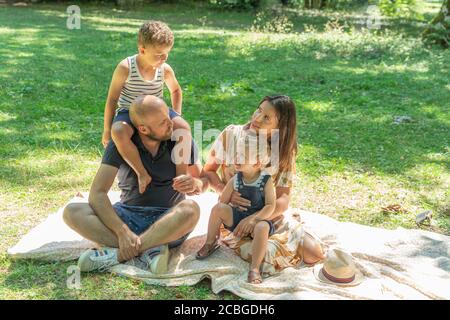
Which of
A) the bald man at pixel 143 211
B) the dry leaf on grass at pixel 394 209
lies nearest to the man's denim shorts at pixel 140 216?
the bald man at pixel 143 211

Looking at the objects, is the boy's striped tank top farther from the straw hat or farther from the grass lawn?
the straw hat

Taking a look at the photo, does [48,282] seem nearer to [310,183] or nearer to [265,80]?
[310,183]

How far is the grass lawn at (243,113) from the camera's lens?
4.40 metres

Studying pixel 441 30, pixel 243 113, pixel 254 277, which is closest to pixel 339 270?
pixel 254 277

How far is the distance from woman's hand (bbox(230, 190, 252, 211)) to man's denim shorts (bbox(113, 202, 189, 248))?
423 millimetres

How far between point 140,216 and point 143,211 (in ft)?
0.12

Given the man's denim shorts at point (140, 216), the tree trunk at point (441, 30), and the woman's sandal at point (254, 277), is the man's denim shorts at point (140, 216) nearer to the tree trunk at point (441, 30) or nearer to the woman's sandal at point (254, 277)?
the woman's sandal at point (254, 277)

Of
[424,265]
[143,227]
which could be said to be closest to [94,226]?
[143,227]

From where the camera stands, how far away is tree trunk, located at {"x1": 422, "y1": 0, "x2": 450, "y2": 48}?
10906 mm

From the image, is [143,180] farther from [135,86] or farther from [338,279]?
[338,279]

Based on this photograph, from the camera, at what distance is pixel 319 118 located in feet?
22.6

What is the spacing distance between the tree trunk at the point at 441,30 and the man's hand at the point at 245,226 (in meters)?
8.67
